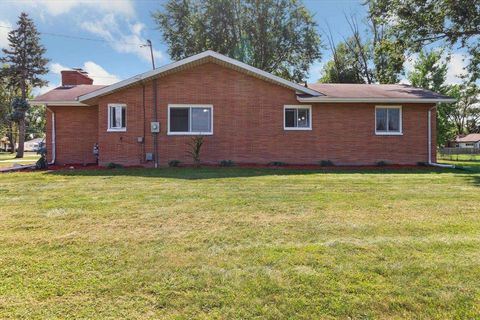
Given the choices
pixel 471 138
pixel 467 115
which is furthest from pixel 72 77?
pixel 467 115

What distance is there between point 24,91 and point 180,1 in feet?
68.5

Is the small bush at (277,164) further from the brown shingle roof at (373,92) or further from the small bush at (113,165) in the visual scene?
the small bush at (113,165)

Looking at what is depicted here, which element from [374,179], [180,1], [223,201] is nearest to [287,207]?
[223,201]

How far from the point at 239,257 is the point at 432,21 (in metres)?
20.6

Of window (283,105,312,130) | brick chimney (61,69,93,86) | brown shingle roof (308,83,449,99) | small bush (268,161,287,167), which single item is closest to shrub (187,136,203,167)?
small bush (268,161,287,167)

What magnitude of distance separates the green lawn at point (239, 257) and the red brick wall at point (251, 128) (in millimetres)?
7267

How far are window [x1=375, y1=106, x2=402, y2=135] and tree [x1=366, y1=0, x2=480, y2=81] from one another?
757 cm

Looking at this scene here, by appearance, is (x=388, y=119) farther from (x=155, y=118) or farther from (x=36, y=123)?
(x=36, y=123)

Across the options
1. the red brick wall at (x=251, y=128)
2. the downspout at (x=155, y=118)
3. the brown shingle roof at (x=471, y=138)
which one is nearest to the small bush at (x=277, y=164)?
the red brick wall at (x=251, y=128)

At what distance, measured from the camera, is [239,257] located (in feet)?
11.8

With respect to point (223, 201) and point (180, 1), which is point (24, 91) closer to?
point (180, 1)

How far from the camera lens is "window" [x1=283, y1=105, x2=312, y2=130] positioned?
14.4 metres

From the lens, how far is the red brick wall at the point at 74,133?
1509 cm

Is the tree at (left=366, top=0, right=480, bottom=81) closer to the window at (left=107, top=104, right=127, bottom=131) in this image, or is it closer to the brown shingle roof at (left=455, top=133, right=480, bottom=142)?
the window at (left=107, top=104, right=127, bottom=131)
